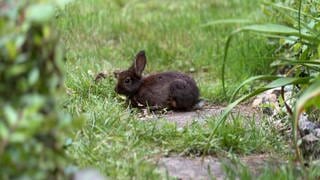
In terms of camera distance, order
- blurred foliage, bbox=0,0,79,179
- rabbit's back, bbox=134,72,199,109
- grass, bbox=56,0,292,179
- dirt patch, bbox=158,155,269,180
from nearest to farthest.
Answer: blurred foliage, bbox=0,0,79,179 → dirt patch, bbox=158,155,269,180 → grass, bbox=56,0,292,179 → rabbit's back, bbox=134,72,199,109

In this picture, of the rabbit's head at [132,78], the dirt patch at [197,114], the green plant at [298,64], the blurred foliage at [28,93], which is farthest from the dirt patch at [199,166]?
the rabbit's head at [132,78]

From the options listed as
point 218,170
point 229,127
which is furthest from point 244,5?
point 218,170

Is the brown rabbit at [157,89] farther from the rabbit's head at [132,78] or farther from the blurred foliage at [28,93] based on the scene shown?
the blurred foliage at [28,93]

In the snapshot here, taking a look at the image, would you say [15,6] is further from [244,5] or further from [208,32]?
[244,5]

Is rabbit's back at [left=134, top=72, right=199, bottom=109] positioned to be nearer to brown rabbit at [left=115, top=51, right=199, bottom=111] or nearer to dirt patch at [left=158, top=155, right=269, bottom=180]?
brown rabbit at [left=115, top=51, right=199, bottom=111]

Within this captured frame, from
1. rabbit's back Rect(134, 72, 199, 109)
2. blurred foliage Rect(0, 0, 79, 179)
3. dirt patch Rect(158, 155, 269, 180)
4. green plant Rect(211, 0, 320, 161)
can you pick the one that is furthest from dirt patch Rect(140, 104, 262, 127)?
blurred foliage Rect(0, 0, 79, 179)
